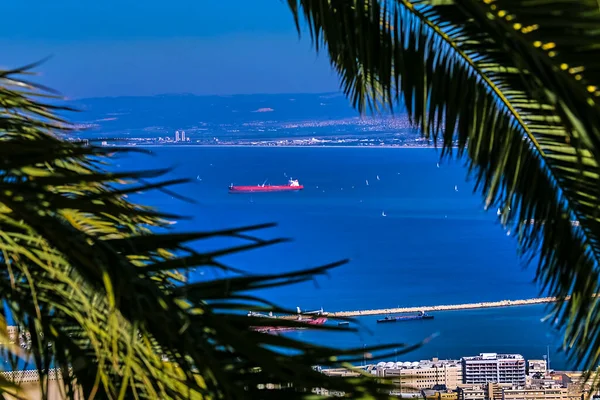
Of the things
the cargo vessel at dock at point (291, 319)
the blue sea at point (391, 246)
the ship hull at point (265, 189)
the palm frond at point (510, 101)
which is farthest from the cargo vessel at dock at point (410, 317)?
the ship hull at point (265, 189)

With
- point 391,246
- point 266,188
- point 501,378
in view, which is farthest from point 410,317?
point 266,188

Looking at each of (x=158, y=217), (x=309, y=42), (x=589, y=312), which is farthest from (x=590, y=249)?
(x=158, y=217)

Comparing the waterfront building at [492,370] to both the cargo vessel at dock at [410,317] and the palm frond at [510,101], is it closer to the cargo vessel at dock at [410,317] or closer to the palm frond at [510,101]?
the cargo vessel at dock at [410,317]

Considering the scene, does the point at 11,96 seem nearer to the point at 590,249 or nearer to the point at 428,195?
the point at 590,249

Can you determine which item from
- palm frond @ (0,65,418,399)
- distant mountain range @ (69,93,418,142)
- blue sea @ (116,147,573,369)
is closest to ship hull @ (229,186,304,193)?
blue sea @ (116,147,573,369)

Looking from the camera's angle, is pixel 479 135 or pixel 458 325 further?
pixel 458 325

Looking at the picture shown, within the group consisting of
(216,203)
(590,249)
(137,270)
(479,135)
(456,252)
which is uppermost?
(216,203)

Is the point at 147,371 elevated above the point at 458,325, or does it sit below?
below
